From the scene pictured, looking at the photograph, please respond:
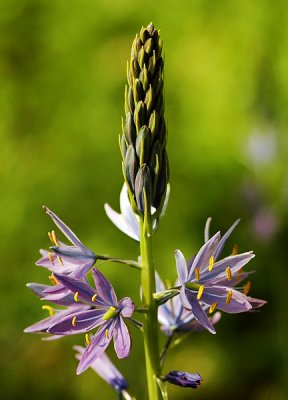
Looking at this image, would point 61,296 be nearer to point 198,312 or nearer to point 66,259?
point 66,259

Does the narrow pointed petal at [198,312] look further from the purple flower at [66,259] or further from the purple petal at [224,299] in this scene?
the purple flower at [66,259]

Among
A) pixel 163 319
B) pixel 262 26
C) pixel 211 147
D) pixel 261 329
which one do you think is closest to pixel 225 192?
pixel 211 147

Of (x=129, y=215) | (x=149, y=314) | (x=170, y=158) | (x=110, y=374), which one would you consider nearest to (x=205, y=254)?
(x=149, y=314)

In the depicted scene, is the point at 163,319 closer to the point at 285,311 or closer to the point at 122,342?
the point at 122,342

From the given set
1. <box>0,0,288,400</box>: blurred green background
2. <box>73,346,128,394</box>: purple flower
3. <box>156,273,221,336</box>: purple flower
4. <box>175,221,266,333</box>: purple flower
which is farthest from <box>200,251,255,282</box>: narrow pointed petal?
<box>0,0,288,400</box>: blurred green background

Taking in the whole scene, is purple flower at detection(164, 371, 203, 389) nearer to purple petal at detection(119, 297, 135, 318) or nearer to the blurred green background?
purple petal at detection(119, 297, 135, 318)
